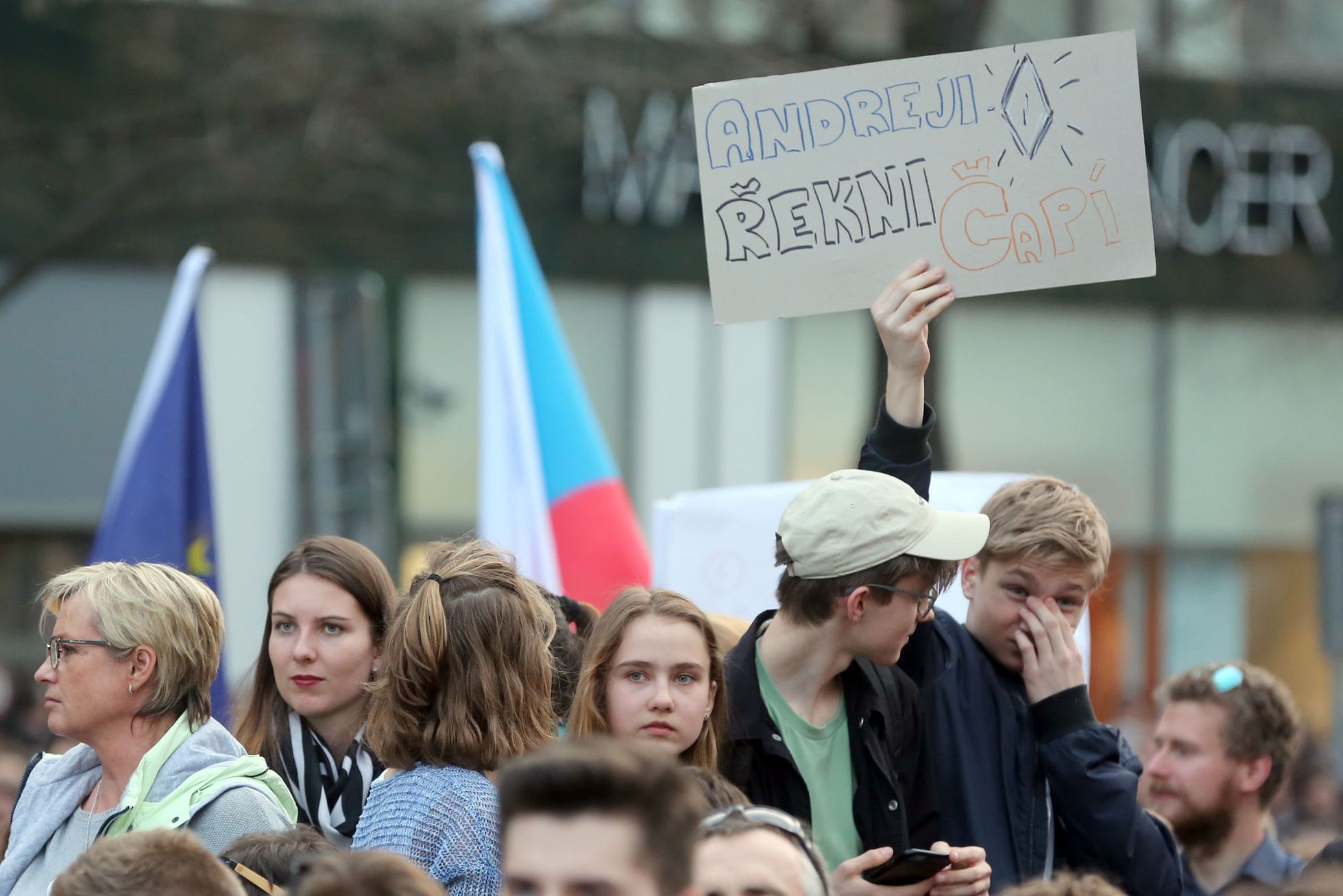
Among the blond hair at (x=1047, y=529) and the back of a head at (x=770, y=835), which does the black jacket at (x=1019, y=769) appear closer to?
the blond hair at (x=1047, y=529)

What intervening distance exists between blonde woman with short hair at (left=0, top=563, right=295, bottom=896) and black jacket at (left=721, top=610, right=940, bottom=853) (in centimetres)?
92

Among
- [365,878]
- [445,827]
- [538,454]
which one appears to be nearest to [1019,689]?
[445,827]

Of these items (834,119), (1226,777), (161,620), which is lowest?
(1226,777)

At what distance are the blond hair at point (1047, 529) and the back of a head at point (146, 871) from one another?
5.82ft

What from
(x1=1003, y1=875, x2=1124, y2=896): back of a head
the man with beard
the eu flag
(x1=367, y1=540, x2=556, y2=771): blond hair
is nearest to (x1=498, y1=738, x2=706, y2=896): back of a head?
(x1=1003, y1=875, x2=1124, y2=896): back of a head

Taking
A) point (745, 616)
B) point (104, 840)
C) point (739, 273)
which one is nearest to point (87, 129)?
point (745, 616)

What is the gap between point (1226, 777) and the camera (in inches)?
193

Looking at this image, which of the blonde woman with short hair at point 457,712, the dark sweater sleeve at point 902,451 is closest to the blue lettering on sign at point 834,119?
the dark sweater sleeve at point 902,451

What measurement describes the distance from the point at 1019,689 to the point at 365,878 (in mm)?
1910

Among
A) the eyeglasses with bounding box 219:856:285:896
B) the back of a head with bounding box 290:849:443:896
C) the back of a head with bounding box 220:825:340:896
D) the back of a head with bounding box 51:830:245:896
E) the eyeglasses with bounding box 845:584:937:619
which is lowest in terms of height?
the eyeglasses with bounding box 219:856:285:896

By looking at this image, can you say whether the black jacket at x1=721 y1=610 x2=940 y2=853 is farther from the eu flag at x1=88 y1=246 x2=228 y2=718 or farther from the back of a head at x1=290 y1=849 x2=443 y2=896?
the eu flag at x1=88 y1=246 x2=228 y2=718

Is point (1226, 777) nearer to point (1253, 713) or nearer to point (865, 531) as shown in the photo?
point (1253, 713)

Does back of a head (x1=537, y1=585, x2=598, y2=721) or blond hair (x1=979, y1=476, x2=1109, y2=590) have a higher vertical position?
blond hair (x1=979, y1=476, x2=1109, y2=590)

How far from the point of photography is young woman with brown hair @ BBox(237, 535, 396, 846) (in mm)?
4105
